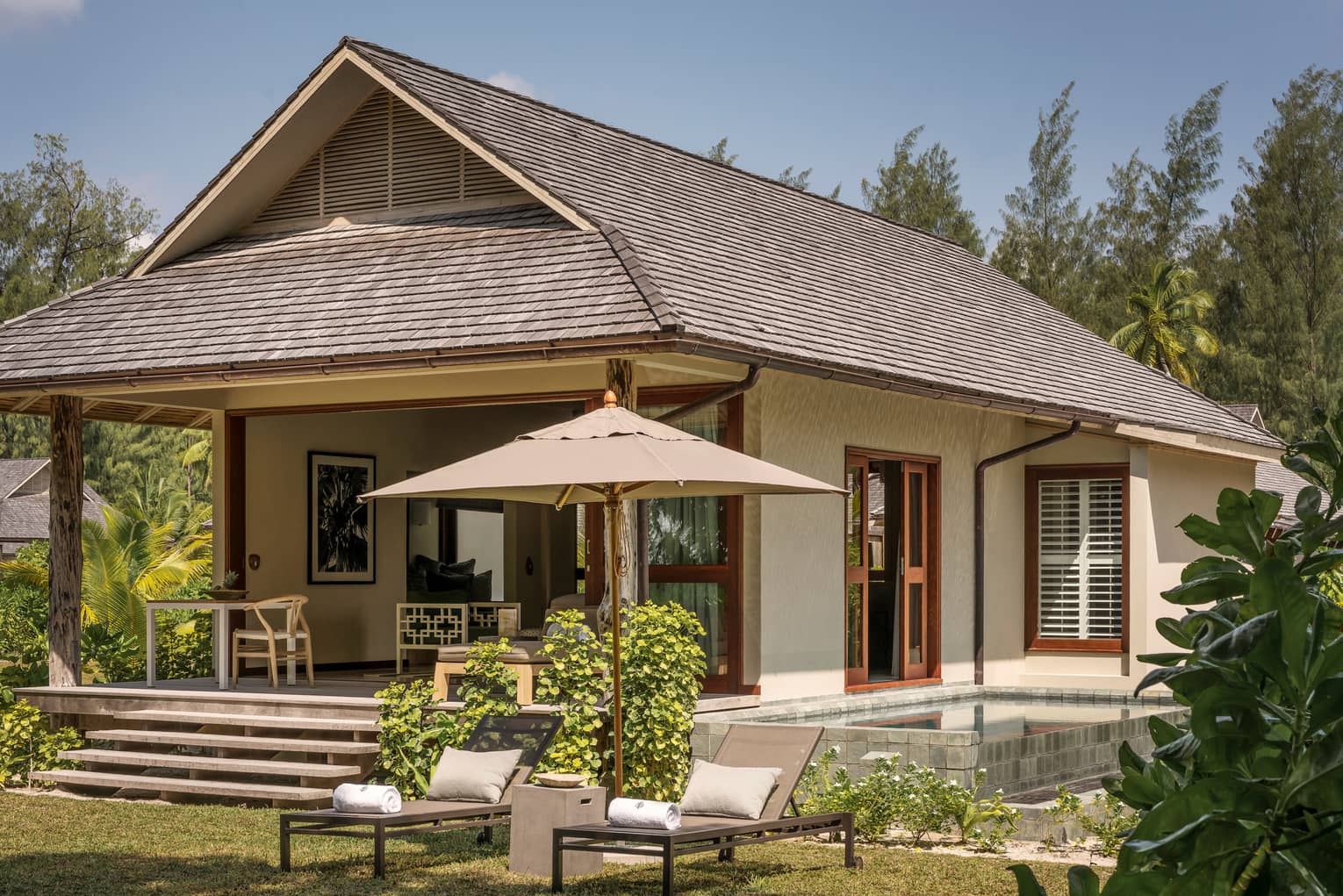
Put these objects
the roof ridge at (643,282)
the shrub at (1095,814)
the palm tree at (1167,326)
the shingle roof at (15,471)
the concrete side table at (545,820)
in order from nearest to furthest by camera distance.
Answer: the concrete side table at (545,820) < the shrub at (1095,814) < the roof ridge at (643,282) < the palm tree at (1167,326) < the shingle roof at (15,471)

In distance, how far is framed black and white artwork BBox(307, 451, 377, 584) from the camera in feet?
50.5

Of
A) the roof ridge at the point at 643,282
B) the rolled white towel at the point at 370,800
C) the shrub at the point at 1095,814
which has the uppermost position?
the roof ridge at the point at 643,282

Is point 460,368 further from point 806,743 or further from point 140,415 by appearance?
point 140,415

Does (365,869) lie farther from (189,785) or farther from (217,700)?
(217,700)

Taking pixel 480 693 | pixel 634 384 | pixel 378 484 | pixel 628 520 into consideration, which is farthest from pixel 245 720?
pixel 378 484

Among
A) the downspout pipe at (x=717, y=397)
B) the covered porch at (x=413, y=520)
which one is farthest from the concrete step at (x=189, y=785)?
the downspout pipe at (x=717, y=397)

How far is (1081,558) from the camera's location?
653 inches

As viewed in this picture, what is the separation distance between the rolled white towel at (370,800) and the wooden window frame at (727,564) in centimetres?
371

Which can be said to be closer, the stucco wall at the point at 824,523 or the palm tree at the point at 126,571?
the stucco wall at the point at 824,523

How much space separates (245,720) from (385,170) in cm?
481

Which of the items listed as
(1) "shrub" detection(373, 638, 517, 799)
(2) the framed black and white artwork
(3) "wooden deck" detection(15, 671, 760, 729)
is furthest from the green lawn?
(2) the framed black and white artwork

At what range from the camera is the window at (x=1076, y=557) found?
16.4 meters

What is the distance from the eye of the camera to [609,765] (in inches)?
404

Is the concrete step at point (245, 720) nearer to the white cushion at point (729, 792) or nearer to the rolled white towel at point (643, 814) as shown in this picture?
the white cushion at point (729, 792)
